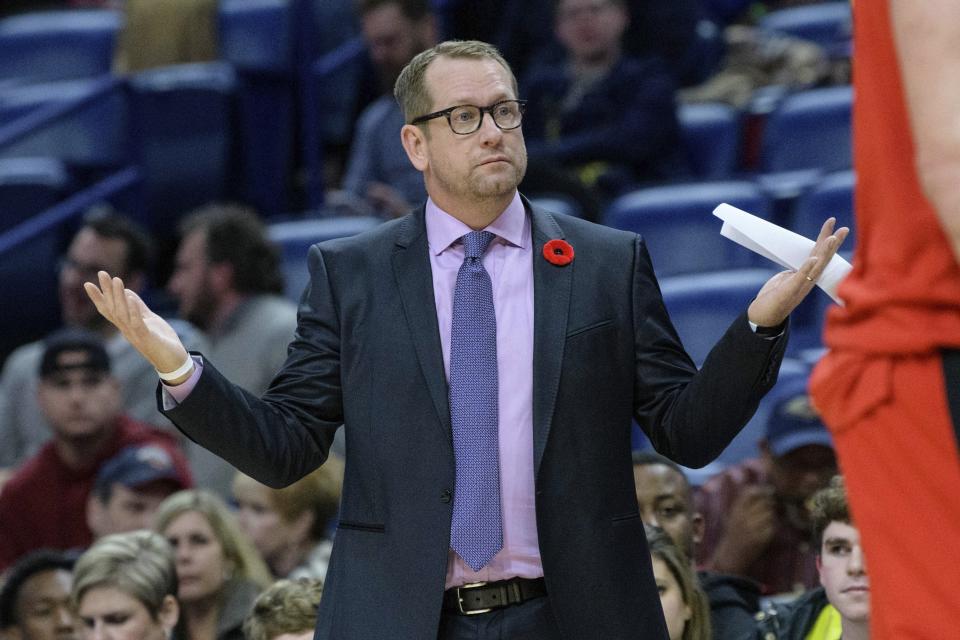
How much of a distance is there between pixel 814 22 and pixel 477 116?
5.79 metres

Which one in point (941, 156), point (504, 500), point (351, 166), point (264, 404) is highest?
point (351, 166)

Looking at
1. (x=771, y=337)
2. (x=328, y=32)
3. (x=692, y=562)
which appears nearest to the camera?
(x=771, y=337)

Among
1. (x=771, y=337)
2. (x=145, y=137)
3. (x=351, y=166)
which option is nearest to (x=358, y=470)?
(x=771, y=337)

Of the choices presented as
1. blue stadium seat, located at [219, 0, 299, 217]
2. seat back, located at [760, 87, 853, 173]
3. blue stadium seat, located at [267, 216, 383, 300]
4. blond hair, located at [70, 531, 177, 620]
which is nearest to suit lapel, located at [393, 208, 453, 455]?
blond hair, located at [70, 531, 177, 620]

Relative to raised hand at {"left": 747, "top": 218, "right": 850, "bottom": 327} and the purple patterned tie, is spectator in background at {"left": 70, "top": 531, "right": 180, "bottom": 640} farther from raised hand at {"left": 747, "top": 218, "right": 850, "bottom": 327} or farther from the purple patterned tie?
raised hand at {"left": 747, "top": 218, "right": 850, "bottom": 327}

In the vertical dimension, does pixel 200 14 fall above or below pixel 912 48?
above

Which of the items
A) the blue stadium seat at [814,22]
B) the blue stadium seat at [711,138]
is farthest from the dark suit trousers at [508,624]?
the blue stadium seat at [814,22]

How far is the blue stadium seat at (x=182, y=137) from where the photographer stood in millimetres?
7691

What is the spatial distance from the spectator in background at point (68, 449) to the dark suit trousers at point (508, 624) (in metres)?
3.20

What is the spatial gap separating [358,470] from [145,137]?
5.36 m

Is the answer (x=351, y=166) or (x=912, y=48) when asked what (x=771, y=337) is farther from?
(x=351, y=166)

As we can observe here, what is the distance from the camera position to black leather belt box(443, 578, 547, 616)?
2621 mm

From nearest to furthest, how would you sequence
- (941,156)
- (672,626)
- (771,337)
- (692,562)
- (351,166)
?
(941,156) → (771,337) → (672,626) → (692,562) → (351,166)

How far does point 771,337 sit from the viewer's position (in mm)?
2559
